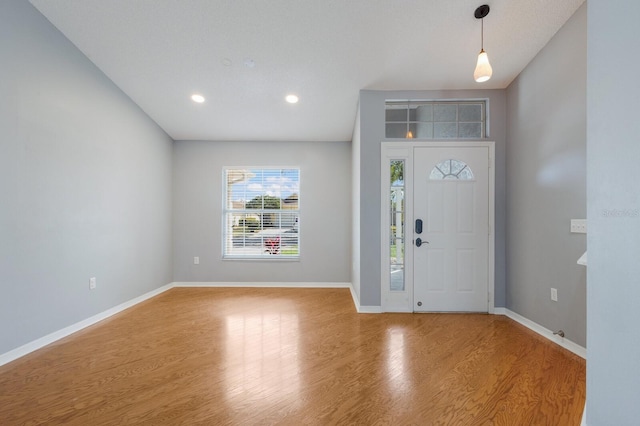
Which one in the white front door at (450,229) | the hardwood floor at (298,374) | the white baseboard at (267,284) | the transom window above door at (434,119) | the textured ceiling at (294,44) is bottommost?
the white baseboard at (267,284)

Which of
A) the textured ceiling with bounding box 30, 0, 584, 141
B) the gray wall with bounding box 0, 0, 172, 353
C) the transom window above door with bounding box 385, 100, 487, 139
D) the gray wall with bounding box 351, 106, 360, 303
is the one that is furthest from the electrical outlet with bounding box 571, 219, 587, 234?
the gray wall with bounding box 0, 0, 172, 353

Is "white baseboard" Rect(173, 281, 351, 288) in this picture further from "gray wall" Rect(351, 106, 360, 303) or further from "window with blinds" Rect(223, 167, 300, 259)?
"gray wall" Rect(351, 106, 360, 303)

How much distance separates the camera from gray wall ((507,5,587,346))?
240cm

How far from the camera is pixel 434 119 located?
3.51 metres

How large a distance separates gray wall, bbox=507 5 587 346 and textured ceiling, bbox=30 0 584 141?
0.31 m

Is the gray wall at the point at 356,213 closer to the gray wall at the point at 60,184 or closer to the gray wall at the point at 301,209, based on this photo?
the gray wall at the point at 301,209

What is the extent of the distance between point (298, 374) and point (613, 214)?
2027mm

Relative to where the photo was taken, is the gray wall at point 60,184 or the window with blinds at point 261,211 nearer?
the gray wall at point 60,184

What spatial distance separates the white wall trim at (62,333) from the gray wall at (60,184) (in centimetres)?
5

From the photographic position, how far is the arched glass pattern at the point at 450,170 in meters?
3.42

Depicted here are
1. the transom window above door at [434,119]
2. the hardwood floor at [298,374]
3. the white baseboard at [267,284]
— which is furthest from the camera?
the white baseboard at [267,284]

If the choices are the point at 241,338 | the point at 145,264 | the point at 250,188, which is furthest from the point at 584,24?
the point at 145,264

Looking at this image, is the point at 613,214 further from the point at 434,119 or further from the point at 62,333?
the point at 62,333

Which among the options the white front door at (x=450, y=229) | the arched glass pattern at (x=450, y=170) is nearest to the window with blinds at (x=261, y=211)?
the white front door at (x=450, y=229)
